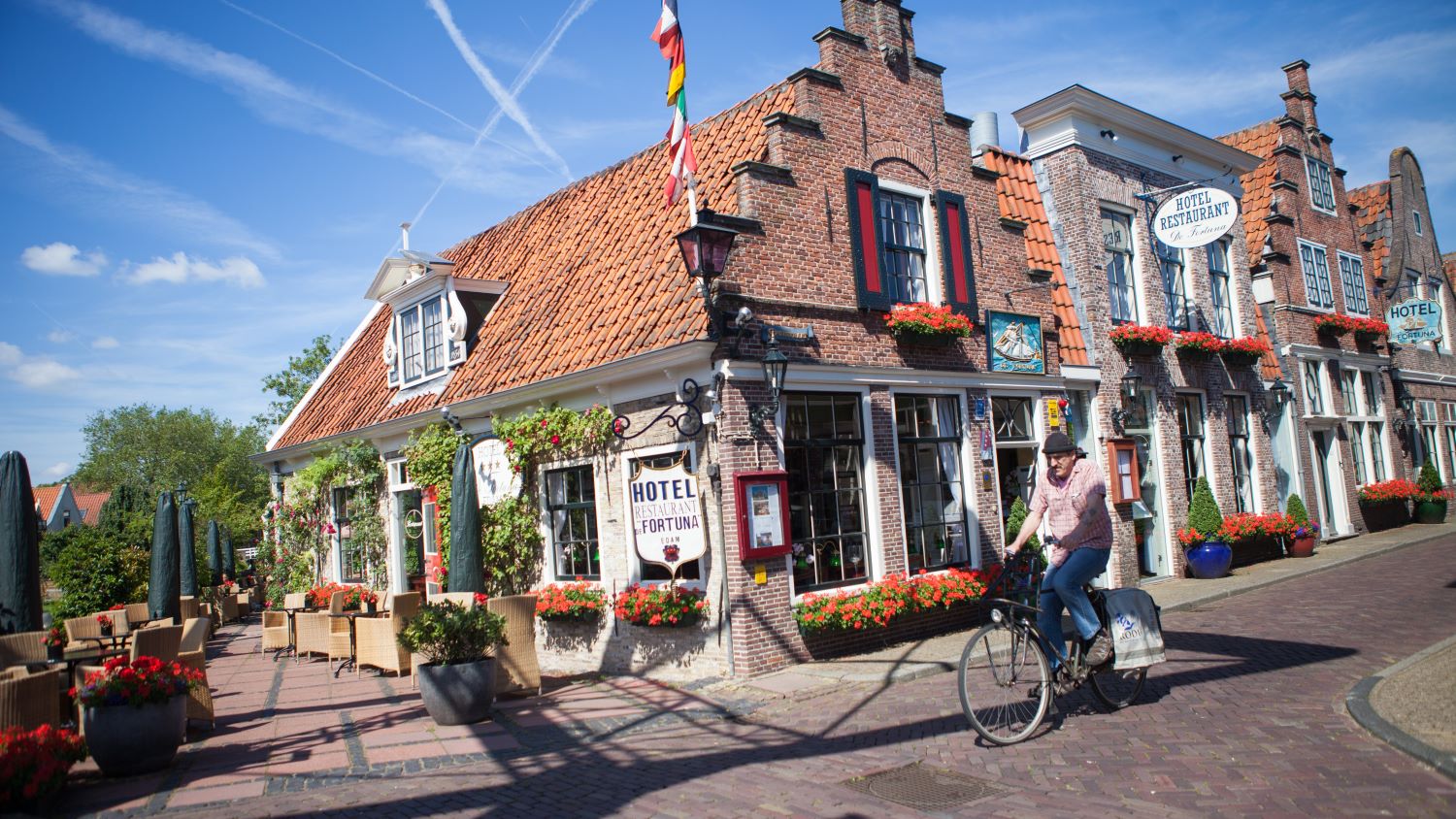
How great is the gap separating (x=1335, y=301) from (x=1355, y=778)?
2008 cm

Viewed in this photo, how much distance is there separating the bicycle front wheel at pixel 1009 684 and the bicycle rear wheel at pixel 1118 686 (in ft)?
2.40

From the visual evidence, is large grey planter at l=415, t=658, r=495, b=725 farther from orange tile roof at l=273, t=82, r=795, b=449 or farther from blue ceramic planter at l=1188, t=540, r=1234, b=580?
blue ceramic planter at l=1188, t=540, r=1234, b=580

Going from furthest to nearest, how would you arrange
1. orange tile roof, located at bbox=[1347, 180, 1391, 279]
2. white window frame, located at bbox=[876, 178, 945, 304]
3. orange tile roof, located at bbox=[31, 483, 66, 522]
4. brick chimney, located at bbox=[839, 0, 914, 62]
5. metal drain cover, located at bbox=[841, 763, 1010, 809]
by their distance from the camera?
orange tile roof, located at bbox=[31, 483, 66, 522] < orange tile roof, located at bbox=[1347, 180, 1391, 279] < white window frame, located at bbox=[876, 178, 945, 304] < brick chimney, located at bbox=[839, 0, 914, 62] < metal drain cover, located at bbox=[841, 763, 1010, 809]

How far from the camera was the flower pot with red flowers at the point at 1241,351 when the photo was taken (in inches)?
685

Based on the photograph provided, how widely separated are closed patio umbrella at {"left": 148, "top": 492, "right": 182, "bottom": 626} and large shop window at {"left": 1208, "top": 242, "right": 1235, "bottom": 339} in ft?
60.0

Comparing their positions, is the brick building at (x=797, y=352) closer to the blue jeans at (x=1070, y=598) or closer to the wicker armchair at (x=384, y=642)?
the wicker armchair at (x=384, y=642)

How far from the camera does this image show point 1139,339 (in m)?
15.7

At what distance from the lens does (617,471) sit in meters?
11.3

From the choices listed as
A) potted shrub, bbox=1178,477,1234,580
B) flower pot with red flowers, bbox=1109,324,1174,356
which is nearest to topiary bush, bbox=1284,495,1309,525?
potted shrub, bbox=1178,477,1234,580

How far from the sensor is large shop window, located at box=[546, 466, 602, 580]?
12.0 meters

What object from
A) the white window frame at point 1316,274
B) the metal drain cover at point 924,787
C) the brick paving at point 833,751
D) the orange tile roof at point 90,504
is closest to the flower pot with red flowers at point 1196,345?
the white window frame at point 1316,274

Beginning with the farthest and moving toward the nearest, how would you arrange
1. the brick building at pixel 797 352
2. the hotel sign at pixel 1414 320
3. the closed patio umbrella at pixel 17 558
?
the hotel sign at pixel 1414 320
the brick building at pixel 797 352
the closed patio umbrella at pixel 17 558

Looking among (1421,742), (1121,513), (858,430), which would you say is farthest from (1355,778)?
(1121,513)

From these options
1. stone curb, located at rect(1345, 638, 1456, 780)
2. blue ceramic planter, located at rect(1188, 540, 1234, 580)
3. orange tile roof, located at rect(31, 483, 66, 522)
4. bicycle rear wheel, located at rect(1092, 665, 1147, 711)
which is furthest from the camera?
orange tile roof, located at rect(31, 483, 66, 522)
